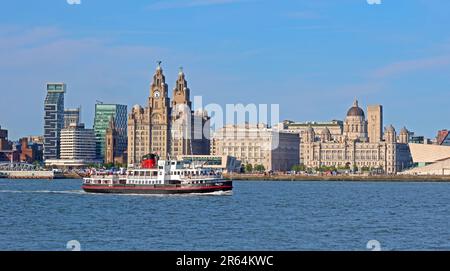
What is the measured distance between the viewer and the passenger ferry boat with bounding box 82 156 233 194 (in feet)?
240

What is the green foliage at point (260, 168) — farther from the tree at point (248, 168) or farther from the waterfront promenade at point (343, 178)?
→ the waterfront promenade at point (343, 178)

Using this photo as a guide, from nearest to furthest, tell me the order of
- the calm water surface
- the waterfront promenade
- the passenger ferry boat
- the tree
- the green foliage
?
the calm water surface → the passenger ferry boat → the waterfront promenade → the tree → the green foliage

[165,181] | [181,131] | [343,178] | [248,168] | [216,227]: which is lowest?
[216,227]

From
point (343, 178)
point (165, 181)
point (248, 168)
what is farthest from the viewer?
point (248, 168)

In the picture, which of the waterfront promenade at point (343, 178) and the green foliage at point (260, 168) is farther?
the green foliage at point (260, 168)

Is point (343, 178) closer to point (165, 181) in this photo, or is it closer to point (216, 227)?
point (165, 181)

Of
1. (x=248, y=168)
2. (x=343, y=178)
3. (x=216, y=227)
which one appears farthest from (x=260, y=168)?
(x=216, y=227)

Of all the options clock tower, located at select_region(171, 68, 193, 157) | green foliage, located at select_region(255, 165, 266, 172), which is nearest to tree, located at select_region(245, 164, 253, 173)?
green foliage, located at select_region(255, 165, 266, 172)

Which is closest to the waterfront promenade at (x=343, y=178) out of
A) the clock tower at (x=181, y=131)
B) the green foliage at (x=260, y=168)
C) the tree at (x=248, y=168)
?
the tree at (x=248, y=168)

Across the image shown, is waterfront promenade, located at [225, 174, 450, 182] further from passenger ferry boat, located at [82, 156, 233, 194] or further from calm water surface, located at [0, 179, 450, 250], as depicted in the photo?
calm water surface, located at [0, 179, 450, 250]

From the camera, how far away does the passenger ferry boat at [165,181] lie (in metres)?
73.2

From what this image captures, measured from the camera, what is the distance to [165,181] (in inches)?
2908

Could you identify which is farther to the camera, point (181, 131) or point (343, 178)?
point (181, 131)
